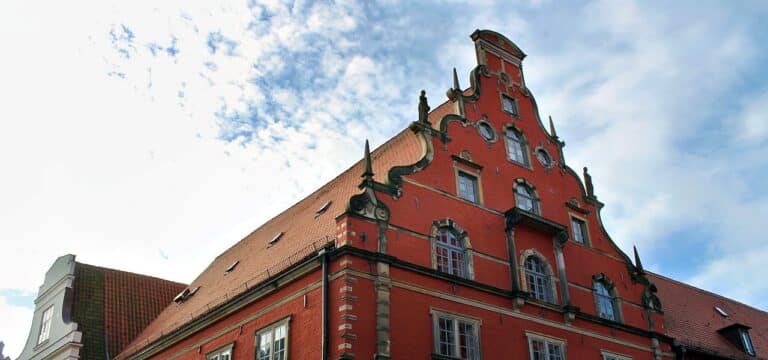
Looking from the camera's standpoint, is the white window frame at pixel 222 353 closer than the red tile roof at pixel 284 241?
Yes

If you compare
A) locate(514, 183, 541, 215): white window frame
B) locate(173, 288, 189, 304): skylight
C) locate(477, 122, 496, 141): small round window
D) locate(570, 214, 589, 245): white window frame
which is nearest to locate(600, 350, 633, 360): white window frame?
locate(570, 214, 589, 245): white window frame

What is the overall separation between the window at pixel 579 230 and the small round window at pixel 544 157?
6.81 feet

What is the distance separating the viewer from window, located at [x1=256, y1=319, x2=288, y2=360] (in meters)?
18.6

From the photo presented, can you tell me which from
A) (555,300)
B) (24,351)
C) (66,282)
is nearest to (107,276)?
(66,282)

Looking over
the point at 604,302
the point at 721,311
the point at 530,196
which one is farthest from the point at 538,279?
the point at 721,311

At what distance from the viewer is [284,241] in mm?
24031

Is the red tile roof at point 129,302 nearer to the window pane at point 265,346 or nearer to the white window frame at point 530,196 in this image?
the window pane at point 265,346

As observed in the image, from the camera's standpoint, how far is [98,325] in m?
29.0

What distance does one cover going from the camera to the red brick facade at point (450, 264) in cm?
1780

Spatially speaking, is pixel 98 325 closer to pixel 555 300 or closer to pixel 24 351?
pixel 24 351

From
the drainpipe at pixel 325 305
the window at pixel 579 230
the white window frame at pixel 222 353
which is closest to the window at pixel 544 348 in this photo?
the window at pixel 579 230

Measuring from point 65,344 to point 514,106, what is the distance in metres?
19.0

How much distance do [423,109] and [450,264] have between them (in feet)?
16.1

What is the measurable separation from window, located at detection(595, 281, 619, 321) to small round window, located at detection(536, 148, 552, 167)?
435cm
